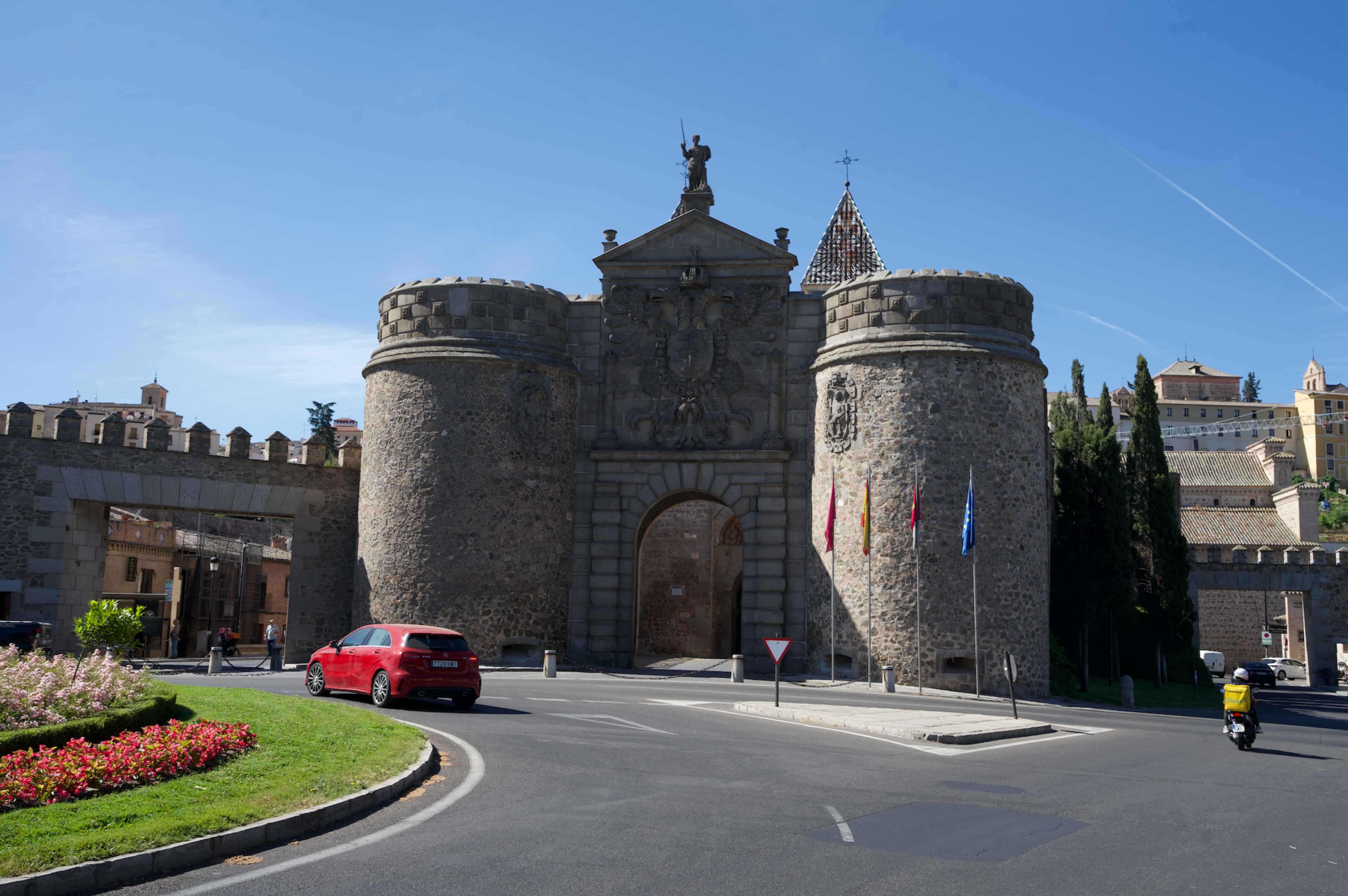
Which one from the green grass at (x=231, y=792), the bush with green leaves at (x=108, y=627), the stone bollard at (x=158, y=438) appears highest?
the stone bollard at (x=158, y=438)

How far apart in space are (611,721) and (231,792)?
24.9 ft

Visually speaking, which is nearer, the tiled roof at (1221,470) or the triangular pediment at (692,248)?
the triangular pediment at (692,248)

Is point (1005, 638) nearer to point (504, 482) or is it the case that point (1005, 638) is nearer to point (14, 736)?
point (504, 482)

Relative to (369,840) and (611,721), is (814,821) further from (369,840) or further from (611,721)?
(611,721)

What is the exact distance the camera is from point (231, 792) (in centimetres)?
848

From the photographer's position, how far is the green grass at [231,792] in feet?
21.9

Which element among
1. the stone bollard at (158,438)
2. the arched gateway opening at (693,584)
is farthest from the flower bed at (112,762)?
the arched gateway opening at (693,584)

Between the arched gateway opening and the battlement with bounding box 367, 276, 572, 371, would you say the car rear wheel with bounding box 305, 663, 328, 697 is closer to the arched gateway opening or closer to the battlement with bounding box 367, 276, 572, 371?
the battlement with bounding box 367, 276, 572, 371

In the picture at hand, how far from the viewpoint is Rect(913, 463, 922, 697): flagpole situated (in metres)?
25.5

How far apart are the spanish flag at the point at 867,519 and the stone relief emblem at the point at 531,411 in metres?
8.89

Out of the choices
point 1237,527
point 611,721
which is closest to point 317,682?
point 611,721

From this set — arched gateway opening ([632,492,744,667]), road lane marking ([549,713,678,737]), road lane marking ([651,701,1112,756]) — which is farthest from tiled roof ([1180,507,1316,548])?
road lane marking ([549,713,678,737])

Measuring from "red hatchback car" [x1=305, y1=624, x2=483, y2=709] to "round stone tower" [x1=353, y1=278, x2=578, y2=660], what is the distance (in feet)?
34.3

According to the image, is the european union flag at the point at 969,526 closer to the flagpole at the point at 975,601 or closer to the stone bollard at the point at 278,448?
the flagpole at the point at 975,601
